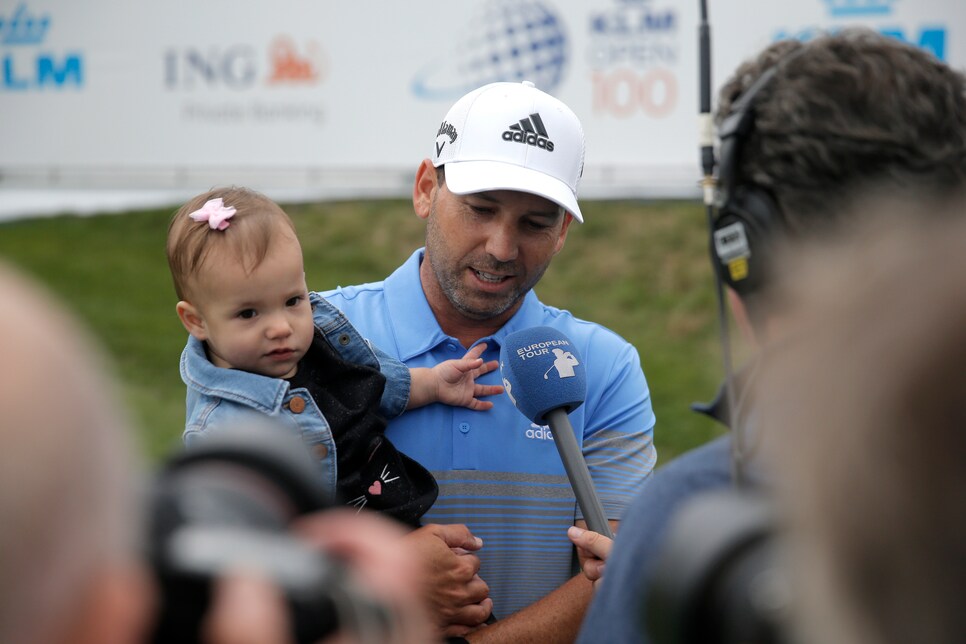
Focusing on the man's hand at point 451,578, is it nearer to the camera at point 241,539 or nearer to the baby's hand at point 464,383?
the baby's hand at point 464,383

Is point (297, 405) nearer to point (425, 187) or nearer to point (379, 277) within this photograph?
point (425, 187)

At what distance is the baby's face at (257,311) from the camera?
8.02 ft

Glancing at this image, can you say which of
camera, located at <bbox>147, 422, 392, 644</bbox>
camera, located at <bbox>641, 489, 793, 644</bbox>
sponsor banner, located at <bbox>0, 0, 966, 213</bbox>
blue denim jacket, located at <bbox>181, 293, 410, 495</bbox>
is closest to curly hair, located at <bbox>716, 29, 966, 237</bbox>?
camera, located at <bbox>641, 489, 793, 644</bbox>

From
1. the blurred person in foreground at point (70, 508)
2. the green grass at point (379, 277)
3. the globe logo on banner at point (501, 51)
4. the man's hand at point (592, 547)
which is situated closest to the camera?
the blurred person in foreground at point (70, 508)

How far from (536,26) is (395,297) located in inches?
297

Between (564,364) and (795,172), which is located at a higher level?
(795,172)

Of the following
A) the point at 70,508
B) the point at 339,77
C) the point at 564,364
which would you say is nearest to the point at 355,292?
the point at 564,364

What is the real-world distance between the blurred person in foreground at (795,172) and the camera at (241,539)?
0.61 m

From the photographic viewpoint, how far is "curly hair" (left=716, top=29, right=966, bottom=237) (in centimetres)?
151

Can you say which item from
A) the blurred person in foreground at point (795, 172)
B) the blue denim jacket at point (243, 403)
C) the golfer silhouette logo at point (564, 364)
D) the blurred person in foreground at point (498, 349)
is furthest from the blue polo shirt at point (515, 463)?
the blurred person in foreground at point (795, 172)

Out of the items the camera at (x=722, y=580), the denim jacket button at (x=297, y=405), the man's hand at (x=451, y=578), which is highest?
the camera at (x=722, y=580)

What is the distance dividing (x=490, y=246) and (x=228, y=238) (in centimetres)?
75

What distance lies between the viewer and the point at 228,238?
8.00ft

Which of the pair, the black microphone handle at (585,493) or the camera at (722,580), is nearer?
the camera at (722,580)
